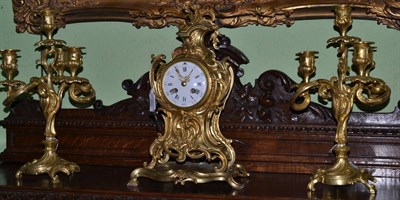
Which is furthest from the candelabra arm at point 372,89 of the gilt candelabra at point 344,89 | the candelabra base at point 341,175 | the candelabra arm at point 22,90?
the candelabra arm at point 22,90

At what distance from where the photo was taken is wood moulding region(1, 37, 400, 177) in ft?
6.38

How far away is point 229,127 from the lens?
204cm

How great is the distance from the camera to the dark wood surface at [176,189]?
170 centimetres

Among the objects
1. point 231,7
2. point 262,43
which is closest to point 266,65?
point 262,43

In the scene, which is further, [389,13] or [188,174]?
[389,13]

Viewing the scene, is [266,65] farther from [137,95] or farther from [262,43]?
[137,95]

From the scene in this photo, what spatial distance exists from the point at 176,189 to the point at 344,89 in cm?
48

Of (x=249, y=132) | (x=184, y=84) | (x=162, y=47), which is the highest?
(x=162, y=47)

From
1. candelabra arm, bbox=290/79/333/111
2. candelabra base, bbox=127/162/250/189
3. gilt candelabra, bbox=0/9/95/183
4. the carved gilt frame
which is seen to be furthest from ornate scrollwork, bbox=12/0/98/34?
candelabra arm, bbox=290/79/333/111

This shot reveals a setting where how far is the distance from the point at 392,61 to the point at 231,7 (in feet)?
1.54

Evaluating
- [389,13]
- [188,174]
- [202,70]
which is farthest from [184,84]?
[389,13]

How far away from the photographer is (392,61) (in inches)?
77.9

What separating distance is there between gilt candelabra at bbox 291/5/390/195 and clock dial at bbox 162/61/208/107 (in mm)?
244

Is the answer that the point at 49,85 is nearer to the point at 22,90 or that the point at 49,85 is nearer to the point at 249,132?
the point at 22,90
